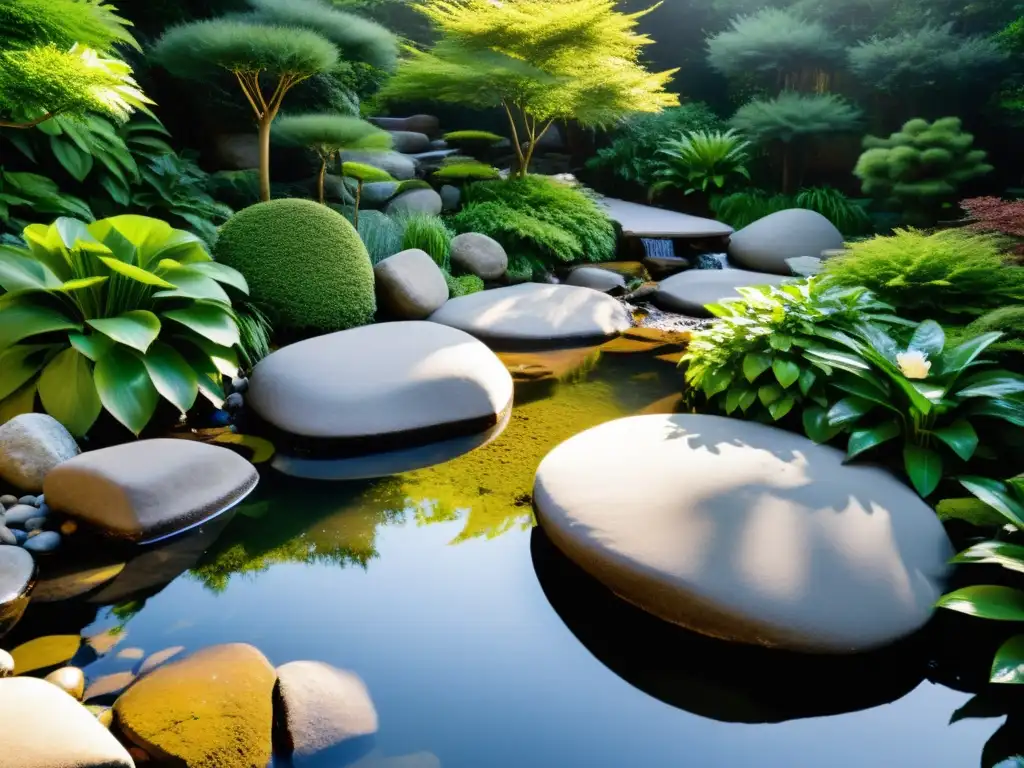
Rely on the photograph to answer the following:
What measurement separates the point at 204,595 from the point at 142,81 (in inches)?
222

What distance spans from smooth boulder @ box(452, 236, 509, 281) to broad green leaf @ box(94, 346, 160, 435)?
3752 mm

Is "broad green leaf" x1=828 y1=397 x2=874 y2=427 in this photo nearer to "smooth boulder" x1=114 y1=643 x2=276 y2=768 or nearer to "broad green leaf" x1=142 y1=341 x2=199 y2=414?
"smooth boulder" x1=114 y1=643 x2=276 y2=768

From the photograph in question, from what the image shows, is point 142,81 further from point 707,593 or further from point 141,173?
point 707,593

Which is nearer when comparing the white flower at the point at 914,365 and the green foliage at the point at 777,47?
the white flower at the point at 914,365

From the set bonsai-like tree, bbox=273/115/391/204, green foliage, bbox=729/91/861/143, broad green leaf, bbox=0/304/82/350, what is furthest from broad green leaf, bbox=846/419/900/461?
green foliage, bbox=729/91/861/143

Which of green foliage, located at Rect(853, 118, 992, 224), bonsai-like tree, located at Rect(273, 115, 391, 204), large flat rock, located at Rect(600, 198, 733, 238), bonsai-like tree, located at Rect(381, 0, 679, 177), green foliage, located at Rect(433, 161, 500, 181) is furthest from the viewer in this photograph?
large flat rock, located at Rect(600, 198, 733, 238)

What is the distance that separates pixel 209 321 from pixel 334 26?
340cm

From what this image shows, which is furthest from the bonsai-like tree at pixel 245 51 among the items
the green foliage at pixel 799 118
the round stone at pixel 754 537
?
the green foliage at pixel 799 118

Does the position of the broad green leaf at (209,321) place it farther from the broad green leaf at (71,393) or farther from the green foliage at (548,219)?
the green foliage at (548,219)

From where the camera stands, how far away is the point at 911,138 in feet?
25.2

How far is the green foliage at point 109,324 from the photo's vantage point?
130 inches

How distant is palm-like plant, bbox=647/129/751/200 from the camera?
954 cm

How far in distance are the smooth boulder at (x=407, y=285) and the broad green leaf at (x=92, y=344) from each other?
7.99 ft

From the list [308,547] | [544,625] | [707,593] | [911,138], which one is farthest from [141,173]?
[911,138]
